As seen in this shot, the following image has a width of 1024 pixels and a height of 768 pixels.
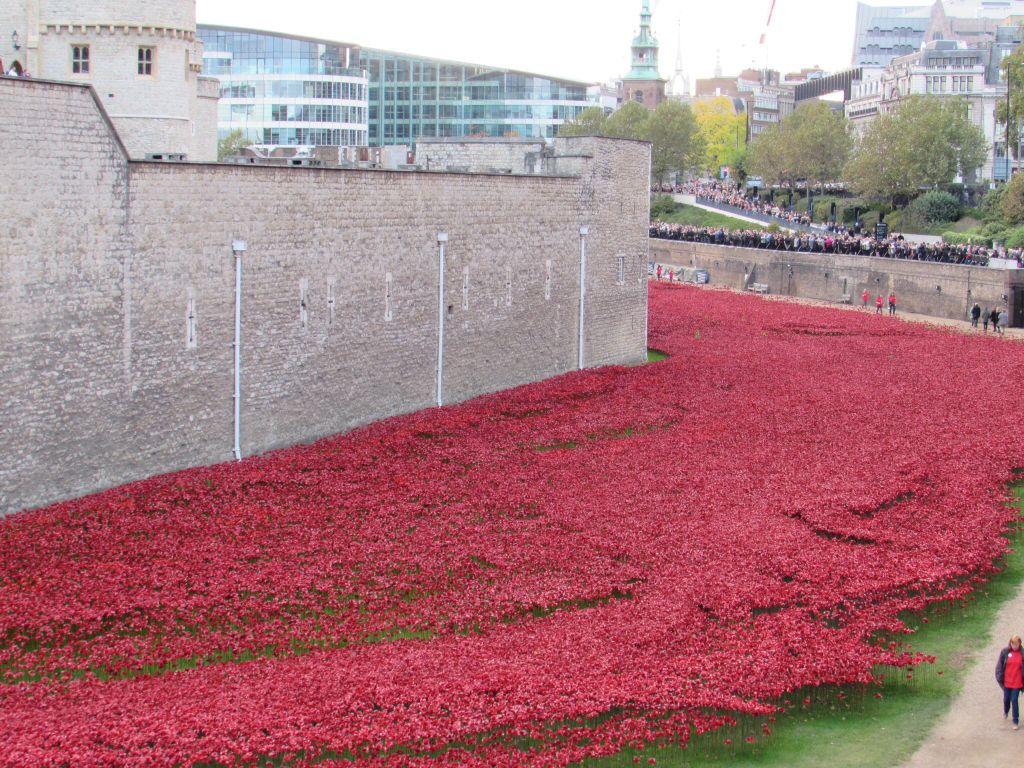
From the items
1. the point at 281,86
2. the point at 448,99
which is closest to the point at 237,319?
the point at 281,86

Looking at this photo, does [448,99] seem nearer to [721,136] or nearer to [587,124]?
[587,124]

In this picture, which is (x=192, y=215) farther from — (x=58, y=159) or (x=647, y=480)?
(x=647, y=480)

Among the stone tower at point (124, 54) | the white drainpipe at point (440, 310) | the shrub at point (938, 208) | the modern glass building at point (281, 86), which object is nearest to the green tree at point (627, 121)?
the modern glass building at point (281, 86)

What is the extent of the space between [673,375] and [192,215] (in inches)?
695

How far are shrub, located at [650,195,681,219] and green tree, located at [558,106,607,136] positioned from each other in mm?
10612

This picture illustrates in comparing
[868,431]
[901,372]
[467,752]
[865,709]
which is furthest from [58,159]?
[901,372]

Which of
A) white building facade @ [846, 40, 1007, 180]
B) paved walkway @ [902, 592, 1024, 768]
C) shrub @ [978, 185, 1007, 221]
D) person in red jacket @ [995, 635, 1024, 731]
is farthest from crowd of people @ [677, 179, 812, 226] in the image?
person in red jacket @ [995, 635, 1024, 731]

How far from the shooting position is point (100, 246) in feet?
86.1

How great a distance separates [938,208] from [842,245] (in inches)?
668

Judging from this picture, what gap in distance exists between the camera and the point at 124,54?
36594 mm

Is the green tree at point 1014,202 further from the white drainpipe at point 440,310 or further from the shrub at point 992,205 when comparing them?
the white drainpipe at point 440,310

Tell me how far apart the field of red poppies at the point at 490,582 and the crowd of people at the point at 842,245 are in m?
33.3

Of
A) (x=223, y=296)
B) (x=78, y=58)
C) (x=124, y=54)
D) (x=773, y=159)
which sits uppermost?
(x=773, y=159)

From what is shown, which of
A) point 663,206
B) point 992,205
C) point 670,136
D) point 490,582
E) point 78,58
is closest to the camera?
point 490,582
